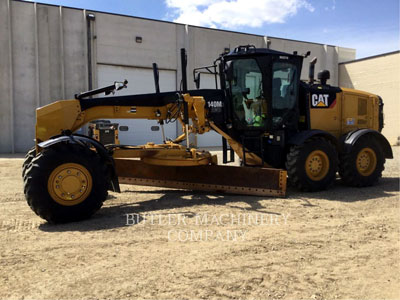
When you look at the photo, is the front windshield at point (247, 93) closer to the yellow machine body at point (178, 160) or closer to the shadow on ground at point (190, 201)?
the yellow machine body at point (178, 160)

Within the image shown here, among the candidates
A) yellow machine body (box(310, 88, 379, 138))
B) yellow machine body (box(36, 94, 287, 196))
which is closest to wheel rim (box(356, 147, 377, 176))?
yellow machine body (box(310, 88, 379, 138))

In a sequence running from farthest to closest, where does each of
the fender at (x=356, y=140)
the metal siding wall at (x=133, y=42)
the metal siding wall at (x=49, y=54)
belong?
the metal siding wall at (x=133, y=42) < the metal siding wall at (x=49, y=54) < the fender at (x=356, y=140)

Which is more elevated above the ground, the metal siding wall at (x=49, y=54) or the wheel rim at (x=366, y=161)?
the metal siding wall at (x=49, y=54)

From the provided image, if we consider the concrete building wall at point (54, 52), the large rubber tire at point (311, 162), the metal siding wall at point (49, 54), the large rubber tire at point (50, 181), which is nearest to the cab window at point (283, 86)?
the large rubber tire at point (311, 162)

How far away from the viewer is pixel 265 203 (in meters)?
6.33

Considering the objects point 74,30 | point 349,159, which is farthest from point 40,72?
point 349,159

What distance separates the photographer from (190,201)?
653 cm

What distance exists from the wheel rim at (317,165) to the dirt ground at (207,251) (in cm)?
98

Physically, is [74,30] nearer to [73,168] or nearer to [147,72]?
[147,72]

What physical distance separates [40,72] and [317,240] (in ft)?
62.5

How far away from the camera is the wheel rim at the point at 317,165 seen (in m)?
7.32

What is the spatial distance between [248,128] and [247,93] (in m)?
0.70

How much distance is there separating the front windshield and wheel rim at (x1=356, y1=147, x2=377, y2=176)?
2.40 m

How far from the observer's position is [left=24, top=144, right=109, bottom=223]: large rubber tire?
15.9 feet
